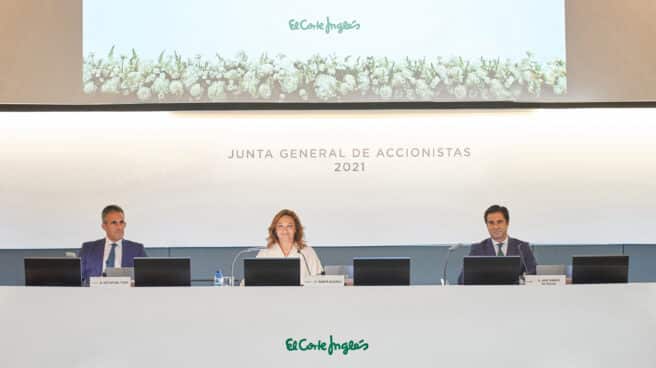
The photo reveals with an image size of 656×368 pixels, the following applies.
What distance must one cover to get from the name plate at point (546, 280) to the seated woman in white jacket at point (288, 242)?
1.54 metres

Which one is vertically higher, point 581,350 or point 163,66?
point 163,66

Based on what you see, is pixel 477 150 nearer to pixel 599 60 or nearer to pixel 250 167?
pixel 599 60

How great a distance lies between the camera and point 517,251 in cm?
582

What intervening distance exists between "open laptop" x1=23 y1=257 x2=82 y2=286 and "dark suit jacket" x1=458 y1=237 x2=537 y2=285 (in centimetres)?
265

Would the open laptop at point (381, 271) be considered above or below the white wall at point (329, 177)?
below

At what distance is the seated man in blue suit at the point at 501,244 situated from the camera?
5742 mm

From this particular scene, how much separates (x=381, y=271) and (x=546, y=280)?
89 cm

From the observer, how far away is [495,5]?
639 centimetres

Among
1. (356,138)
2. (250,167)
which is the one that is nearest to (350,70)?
(356,138)

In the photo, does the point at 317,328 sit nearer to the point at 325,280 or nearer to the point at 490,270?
the point at 325,280

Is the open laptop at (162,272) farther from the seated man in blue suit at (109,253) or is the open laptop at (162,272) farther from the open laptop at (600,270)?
the open laptop at (600,270)

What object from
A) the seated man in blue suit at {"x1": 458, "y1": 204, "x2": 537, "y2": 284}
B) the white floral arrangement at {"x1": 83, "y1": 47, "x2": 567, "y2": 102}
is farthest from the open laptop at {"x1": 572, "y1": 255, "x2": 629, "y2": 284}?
the white floral arrangement at {"x1": 83, "y1": 47, "x2": 567, "y2": 102}

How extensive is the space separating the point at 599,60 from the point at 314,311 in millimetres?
3262

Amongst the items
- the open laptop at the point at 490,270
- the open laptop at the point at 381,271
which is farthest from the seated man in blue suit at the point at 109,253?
the open laptop at the point at 490,270
